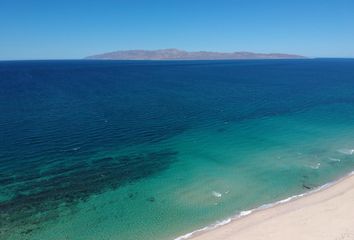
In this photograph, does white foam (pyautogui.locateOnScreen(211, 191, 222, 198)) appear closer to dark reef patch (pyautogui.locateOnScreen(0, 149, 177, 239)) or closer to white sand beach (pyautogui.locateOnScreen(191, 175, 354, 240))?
white sand beach (pyautogui.locateOnScreen(191, 175, 354, 240))

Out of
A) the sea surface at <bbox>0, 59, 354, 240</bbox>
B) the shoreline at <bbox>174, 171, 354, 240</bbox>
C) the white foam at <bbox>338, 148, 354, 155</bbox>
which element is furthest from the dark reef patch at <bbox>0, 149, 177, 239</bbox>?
the white foam at <bbox>338, 148, 354, 155</bbox>

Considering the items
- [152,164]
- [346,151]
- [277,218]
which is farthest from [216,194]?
[346,151]

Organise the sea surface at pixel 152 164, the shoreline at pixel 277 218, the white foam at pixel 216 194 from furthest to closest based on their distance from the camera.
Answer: the white foam at pixel 216 194 → the sea surface at pixel 152 164 → the shoreline at pixel 277 218

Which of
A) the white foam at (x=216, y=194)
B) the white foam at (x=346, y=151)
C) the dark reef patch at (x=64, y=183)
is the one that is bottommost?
the white foam at (x=216, y=194)

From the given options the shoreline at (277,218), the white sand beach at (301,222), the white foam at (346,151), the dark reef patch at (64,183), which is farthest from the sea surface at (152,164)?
the white sand beach at (301,222)

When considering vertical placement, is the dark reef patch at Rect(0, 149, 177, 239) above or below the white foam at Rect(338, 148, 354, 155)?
above

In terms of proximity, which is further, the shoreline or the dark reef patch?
the dark reef patch

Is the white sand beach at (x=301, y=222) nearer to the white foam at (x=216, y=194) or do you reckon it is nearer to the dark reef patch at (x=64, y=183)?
the white foam at (x=216, y=194)

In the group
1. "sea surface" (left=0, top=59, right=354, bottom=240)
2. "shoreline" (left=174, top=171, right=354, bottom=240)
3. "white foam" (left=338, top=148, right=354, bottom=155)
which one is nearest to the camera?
"shoreline" (left=174, top=171, right=354, bottom=240)

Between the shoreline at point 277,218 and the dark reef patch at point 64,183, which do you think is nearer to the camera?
the shoreline at point 277,218
